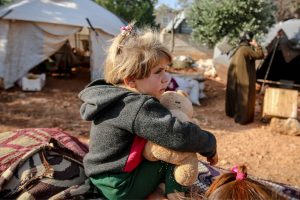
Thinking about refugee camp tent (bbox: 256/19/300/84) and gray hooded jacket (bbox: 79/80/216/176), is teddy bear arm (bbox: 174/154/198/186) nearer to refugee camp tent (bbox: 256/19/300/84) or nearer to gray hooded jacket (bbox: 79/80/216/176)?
gray hooded jacket (bbox: 79/80/216/176)

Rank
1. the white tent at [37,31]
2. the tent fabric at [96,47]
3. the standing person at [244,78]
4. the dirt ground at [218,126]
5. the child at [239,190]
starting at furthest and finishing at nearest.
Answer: the tent fabric at [96,47] → the white tent at [37,31] → the standing person at [244,78] → the dirt ground at [218,126] → the child at [239,190]

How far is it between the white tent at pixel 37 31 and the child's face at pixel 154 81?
27.6ft

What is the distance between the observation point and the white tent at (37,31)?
396 inches

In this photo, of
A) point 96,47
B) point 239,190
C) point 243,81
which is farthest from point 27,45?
point 239,190

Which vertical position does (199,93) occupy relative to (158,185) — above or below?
below

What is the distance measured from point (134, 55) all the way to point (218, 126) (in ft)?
19.0

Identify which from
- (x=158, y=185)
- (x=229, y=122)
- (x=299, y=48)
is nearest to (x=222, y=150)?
(x=229, y=122)

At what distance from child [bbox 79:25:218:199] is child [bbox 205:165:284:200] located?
198mm

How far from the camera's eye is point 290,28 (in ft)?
37.4

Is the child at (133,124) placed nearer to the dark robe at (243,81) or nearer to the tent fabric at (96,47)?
the dark robe at (243,81)

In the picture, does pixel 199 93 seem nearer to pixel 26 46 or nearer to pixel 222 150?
pixel 222 150

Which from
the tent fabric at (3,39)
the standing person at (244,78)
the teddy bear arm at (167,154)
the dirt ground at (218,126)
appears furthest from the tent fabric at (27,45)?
the teddy bear arm at (167,154)

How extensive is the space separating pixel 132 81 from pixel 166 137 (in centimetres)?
34

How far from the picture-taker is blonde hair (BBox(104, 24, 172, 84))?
1.72 m
